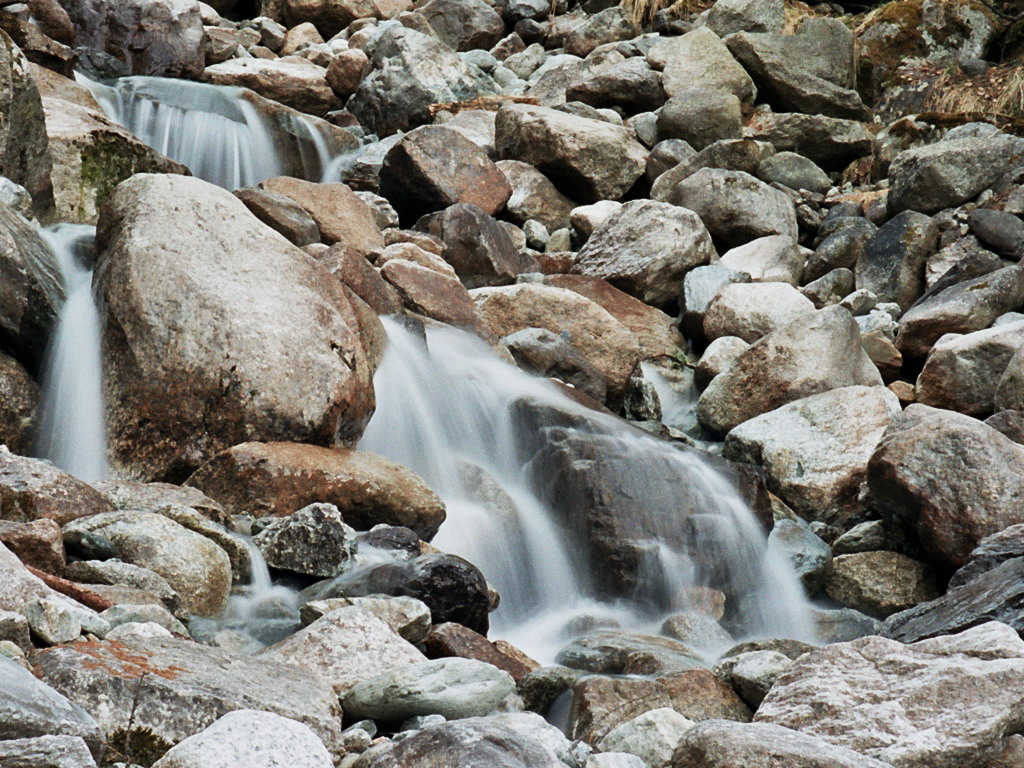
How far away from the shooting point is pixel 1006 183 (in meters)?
11.6

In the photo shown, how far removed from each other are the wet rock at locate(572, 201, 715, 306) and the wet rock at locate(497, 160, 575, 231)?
4.01 ft

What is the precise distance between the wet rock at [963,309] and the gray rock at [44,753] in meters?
8.86

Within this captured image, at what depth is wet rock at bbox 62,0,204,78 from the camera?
523 inches

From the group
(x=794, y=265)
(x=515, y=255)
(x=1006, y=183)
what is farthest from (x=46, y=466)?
(x=1006, y=183)

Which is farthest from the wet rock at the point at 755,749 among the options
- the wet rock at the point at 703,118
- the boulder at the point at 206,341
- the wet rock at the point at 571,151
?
the wet rock at the point at 703,118

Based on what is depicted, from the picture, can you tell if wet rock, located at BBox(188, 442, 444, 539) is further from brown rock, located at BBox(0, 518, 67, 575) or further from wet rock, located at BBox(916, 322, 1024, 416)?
wet rock, located at BBox(916, 322, 1024, 416)

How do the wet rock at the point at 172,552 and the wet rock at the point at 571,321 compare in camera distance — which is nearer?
the wet rock at the point at 172,552

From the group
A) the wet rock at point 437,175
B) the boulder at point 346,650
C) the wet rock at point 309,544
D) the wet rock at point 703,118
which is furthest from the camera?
the wet rock at point 703,118

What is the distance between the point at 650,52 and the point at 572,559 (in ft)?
35.7

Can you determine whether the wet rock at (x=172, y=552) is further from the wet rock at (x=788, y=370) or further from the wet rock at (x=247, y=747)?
the wet rock at (x=788, y=370)

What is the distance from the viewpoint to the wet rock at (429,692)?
355cm

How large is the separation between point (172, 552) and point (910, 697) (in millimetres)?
2743

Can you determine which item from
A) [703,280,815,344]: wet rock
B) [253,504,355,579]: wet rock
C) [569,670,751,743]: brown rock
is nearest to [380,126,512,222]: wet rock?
[703,280,815,344]: wet rock

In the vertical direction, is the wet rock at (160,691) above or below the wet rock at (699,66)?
below
